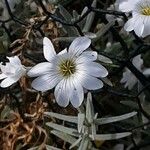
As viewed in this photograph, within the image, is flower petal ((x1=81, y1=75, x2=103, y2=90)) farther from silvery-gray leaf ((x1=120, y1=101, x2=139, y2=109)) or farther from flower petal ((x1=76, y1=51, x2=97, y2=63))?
silvery-gray leaf ((x1=120, y1=101, x2=139, y2=109))

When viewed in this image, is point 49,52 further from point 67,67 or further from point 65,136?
point 65,136

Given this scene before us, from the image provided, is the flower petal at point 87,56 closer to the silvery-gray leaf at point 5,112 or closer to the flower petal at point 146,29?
the flower petal at point 146,29

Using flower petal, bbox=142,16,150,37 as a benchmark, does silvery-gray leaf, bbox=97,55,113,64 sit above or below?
below

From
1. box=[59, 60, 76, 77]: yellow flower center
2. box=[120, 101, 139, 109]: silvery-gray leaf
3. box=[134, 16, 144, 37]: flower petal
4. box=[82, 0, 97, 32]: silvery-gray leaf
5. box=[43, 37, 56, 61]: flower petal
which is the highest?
box=[134, 16, 144, 37]: flower petal

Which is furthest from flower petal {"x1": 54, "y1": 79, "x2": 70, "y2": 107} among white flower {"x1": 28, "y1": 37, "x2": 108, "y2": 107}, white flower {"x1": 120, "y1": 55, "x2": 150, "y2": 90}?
white flower {"x1": 120, "y1": 55, "x2": 150, "y2": 90}

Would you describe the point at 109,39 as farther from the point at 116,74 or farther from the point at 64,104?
the point at 64,104
